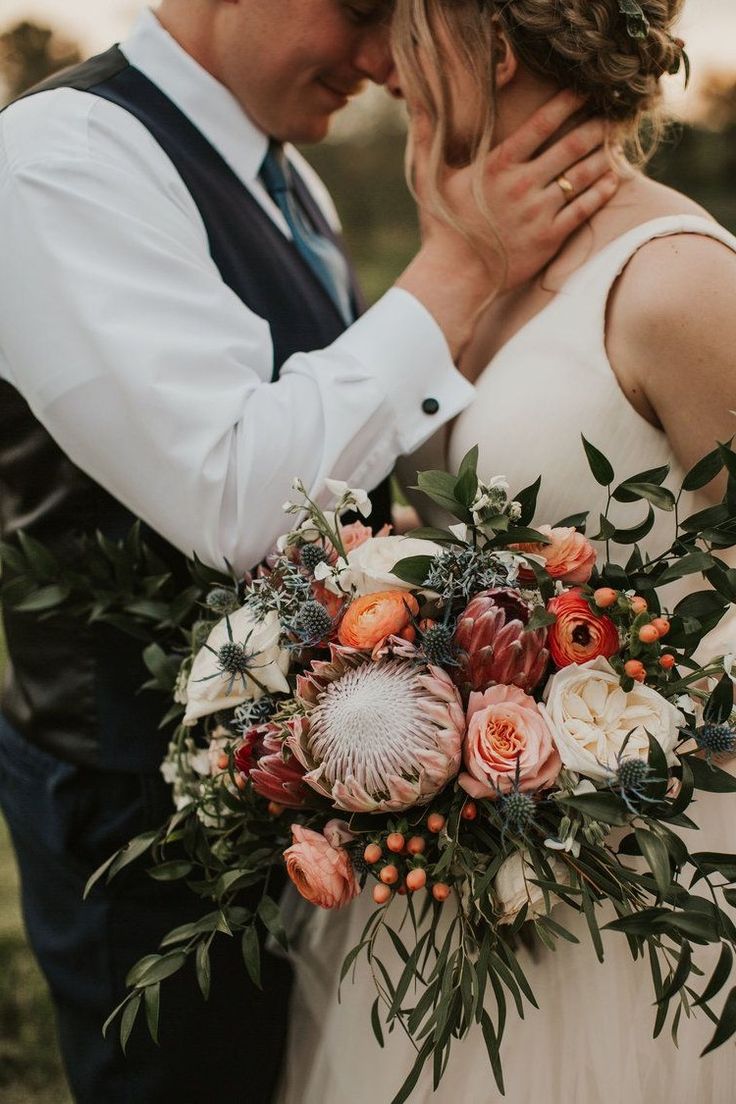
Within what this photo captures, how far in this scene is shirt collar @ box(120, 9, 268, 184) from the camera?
1.63 meters

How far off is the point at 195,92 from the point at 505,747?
47.6 inches

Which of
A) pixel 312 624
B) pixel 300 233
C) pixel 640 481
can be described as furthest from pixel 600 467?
pixel 300 233

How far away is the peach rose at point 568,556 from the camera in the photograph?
113 cm

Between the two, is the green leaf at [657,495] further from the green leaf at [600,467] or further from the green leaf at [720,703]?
the green leaf at [720,703]

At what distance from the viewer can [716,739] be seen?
3.50 ft

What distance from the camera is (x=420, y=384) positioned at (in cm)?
145

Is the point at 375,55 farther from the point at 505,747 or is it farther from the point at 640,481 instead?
the point at 505,747

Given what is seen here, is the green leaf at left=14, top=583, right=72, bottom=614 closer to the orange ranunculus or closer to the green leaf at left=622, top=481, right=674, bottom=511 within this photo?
the orange ranunculus

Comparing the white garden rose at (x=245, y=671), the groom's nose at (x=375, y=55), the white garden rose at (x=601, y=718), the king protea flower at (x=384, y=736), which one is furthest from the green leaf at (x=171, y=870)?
the groom's nose at (x=375, y=55)

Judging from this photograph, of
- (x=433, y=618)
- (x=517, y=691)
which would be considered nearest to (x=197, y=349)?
(x=433, y=618)

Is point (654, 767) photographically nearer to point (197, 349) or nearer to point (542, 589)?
point (542, 589)

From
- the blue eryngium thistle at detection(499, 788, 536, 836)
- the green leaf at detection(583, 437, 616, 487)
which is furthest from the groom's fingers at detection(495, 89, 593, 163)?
the blue eryngium thistle at detection(499, 788, 536, 836)

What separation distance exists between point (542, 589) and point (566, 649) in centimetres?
7

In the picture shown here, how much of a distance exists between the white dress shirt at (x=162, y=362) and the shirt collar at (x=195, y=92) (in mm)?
196
